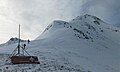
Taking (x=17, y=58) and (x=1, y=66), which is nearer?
(x=1, y=66)

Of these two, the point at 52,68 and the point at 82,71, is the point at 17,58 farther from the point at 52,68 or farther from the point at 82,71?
the point at 82,71

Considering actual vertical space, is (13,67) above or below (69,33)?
below

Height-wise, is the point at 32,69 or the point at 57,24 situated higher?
the point at 57,24

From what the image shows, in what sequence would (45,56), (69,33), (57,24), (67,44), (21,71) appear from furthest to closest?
1. (57,24)
2. (69,33)
3. (67,44)
4. (45,56)
5. (21,71)

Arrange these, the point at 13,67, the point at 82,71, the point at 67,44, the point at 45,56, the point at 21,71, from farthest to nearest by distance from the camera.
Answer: the point at 67,44 < the point at 45,56 < the point at 82,71 < the point at 13,67 < the point at 21,71

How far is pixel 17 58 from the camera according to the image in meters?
34.6

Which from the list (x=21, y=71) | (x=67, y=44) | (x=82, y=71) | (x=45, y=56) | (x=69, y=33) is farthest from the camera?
(x=69, y=33)

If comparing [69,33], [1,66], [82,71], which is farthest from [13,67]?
[69,33]

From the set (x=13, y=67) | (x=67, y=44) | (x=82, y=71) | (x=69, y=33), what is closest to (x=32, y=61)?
(x=13, y=67)

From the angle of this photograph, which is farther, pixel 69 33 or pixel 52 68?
pixel 69 33

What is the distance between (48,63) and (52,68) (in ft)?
11.0

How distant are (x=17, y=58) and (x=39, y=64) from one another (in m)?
3.51

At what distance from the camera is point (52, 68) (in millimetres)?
31062

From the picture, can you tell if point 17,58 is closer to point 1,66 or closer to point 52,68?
point 1,66
